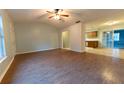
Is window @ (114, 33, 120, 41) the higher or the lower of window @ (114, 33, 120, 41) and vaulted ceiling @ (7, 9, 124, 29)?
the lower

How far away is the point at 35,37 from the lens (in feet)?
26.3

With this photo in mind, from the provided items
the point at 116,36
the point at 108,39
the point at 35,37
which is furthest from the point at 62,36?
the point at 116,36

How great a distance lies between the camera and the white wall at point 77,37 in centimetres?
666

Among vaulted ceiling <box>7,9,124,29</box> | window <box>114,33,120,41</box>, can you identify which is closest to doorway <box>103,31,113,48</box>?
window <box>114,33,120,41</box>

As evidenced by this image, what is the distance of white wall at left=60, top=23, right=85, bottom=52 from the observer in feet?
21.9

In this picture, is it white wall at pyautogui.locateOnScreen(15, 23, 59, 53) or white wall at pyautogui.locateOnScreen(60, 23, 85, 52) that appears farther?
white wall at pyautogui.locateOnScreen(15, 23, 59, 53)

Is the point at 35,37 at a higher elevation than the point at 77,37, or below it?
higher

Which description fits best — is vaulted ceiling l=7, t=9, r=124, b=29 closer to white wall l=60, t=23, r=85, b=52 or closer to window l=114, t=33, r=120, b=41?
white wall l=60, t=23, r=85, b=52

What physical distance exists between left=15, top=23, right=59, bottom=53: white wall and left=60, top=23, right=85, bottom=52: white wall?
221cm

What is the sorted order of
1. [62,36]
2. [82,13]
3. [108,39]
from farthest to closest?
[62,36]
[108,39]
[82,13]

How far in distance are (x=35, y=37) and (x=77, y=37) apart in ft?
11.6

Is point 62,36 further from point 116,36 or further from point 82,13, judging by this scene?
point 116,36

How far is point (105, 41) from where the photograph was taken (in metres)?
9.60

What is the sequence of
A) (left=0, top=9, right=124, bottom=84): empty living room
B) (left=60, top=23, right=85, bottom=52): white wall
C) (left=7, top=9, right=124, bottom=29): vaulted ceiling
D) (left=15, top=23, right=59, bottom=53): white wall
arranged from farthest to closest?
(left=15, top=23, right=59, bottom=53): white wall < (left=60, top=23, right=85, bottom=52): white wall < (left=0, top=9, right=124, bottom=84): empty living room < (left=7, top=9, right=124, bottom=29): vaulted ceiling
